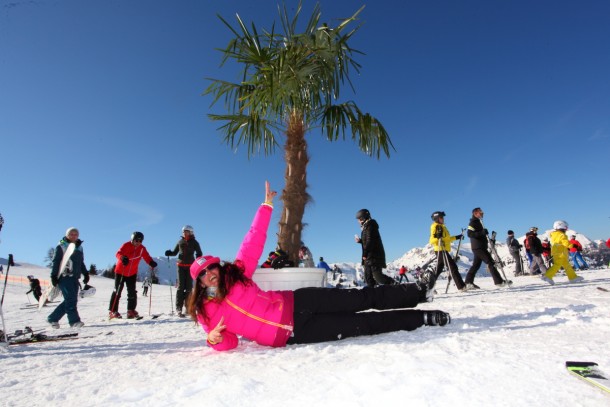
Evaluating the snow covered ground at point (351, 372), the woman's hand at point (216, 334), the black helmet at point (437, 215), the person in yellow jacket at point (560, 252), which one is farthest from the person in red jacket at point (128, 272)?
the person in yellow jacket at point (560, 252)

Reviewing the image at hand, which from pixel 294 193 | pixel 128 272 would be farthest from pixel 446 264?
pixel 128 272

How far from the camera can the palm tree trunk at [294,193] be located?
572 centimetres

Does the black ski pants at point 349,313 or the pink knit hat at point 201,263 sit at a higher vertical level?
the pink knit hat at point 201,263

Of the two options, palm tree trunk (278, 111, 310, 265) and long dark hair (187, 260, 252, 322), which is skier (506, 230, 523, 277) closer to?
palm tree trunk (278, 111, 310, 265)

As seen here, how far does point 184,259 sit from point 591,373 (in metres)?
6.45

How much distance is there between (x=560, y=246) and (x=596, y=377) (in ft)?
24.9

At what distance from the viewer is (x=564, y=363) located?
69.3 inches

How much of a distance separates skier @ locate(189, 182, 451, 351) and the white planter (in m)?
1.09

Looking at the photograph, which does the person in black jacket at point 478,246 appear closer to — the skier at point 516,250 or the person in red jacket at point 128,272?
the skier at point 516,250

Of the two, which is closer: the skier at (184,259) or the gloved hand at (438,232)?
the skier at (184,259)

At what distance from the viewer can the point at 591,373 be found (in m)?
1.53

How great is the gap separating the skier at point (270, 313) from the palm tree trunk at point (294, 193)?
8.98ft

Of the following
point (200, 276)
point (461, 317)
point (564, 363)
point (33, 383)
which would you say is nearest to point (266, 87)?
point (200, 276)

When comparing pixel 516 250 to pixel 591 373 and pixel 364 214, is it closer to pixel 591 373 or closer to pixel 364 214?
pixel 364 214
